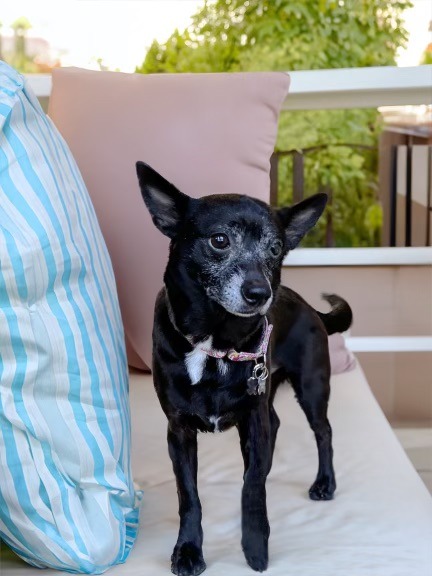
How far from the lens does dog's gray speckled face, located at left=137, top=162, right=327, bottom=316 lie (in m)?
0.89

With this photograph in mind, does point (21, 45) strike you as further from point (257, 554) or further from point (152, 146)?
point (257, 554)

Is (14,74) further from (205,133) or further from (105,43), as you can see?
(105,43)

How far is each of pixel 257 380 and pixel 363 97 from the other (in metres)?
1.10

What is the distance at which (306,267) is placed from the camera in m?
2.02

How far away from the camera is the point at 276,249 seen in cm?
94

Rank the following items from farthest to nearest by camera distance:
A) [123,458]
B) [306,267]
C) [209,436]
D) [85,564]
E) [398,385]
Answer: [398,385] → [306,267] → [209,436] → [123,458] → [85,564]

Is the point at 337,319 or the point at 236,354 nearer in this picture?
the point at 236,354

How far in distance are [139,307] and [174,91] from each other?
15.0 inches

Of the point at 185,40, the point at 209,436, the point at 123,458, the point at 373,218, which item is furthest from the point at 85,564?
the point at 185,40

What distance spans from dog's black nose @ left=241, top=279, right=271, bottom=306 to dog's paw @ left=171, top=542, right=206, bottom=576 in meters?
0.27

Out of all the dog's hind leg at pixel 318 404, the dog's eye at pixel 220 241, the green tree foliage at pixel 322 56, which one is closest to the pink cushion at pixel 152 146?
the dog's hind leg at pixel 318 404

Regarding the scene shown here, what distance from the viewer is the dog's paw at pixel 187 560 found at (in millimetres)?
862

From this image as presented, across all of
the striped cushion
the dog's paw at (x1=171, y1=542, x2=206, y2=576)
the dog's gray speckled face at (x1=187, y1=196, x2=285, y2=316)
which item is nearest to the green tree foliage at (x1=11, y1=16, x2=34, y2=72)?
the striped cushion

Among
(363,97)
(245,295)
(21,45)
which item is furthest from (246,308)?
(21,45)
